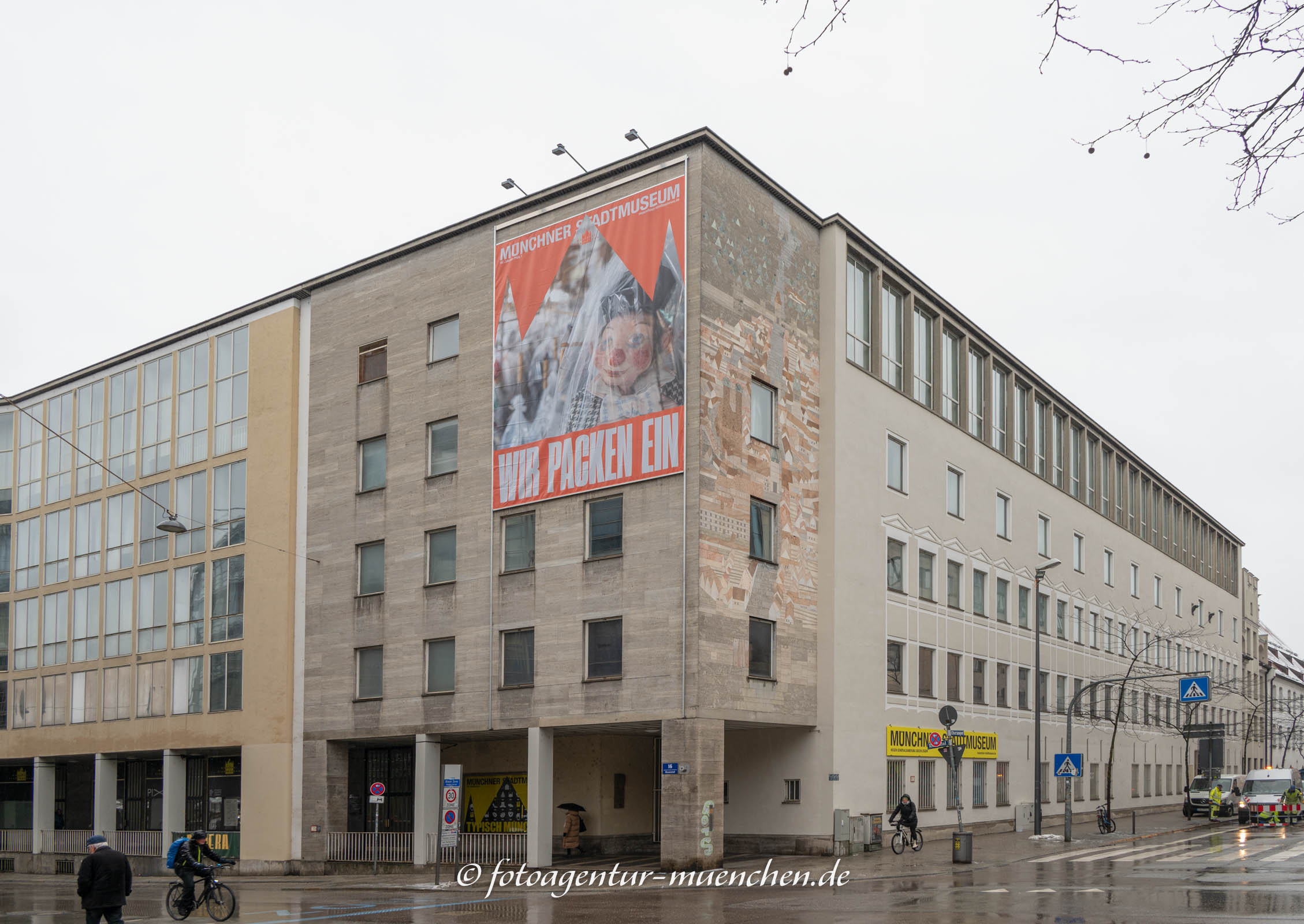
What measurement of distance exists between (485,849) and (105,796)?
1932 cm

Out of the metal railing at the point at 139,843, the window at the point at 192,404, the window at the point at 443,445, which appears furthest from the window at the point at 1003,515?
the metal railing at the point at 139,843

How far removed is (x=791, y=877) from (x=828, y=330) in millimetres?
16267

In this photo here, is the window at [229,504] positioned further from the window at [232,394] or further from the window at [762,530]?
the window at [762,530]

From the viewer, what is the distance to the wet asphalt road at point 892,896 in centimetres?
1989

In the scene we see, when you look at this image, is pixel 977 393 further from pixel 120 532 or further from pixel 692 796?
pixel 120 532

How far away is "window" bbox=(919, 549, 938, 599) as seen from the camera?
42.5 metres

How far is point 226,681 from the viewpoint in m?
44.1

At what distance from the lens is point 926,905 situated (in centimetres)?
2133

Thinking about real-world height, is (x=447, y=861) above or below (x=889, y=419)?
below

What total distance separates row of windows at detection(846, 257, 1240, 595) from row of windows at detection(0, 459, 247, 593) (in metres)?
21.4

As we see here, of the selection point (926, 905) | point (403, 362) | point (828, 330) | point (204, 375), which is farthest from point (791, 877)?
point (204, 375)

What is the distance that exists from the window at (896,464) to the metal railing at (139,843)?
2706cm

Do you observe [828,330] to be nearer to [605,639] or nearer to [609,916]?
[605,639]

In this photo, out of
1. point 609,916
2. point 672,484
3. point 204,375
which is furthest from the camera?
point 204,375
